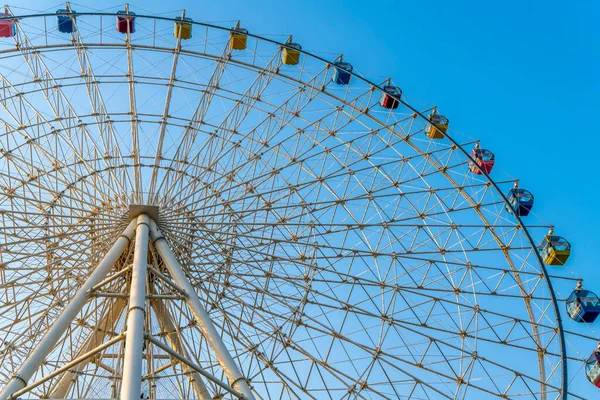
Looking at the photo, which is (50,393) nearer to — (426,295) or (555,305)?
(426,295)

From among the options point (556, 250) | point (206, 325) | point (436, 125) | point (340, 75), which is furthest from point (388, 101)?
point (206, 325)

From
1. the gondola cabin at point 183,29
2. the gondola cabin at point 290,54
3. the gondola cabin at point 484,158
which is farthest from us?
the gondola cabin at point 484,158

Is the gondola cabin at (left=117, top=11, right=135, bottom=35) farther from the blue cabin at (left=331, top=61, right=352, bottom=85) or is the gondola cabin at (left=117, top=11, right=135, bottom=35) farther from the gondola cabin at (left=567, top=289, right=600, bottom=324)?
the gondola cabin at (left=567, top=289, right=600, bottom=324)

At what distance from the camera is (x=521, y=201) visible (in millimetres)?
30812

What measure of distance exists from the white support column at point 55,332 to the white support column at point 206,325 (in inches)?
42.2

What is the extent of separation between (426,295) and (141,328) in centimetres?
1422

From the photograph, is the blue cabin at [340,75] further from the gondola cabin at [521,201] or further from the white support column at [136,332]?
the white support column at [136,332]

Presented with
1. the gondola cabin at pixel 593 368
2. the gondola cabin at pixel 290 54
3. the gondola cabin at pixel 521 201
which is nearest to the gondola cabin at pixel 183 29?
the gondola cabin at pixel 290 54

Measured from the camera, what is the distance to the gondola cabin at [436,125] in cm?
→ 3160

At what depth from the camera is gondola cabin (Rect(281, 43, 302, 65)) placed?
30359 millimetres

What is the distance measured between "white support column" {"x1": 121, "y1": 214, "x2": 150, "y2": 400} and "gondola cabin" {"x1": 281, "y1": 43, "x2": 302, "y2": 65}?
1289cm

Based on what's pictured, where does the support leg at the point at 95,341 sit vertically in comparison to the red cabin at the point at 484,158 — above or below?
below

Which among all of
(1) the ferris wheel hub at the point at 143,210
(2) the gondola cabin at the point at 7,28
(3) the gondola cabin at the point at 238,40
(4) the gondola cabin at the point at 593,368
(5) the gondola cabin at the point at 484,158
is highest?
(5) the gondola cabin at the point at 484,158

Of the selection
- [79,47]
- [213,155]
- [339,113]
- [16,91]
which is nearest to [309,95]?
[339,113]
